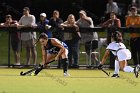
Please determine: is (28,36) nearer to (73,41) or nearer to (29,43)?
(29,43)

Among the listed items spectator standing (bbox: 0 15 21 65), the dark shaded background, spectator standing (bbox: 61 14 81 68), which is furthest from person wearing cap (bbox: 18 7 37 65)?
the dark shaded background

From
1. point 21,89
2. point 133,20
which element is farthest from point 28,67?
point 21,89

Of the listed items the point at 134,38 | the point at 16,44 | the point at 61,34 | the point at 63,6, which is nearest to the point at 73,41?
the point at 61,34

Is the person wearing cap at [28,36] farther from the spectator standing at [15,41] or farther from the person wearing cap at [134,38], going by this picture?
the person wearing cap at [134,38]

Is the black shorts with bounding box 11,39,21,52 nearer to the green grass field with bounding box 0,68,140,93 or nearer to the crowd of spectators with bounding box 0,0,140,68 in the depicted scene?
the crowd of spectators with bounding box 0,0,140,68

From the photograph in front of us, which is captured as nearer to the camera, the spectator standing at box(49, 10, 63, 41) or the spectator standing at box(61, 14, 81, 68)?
the spectator standing at box(49, 10, 63, 41)

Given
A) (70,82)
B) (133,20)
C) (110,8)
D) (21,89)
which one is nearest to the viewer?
(21,89)

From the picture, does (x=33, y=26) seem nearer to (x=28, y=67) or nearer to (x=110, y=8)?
(x=28, y=67)

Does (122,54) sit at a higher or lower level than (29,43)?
lower

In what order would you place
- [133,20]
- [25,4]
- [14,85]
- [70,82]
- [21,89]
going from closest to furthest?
[21,89], [14,85], [70,82], [133,20], [25,4]

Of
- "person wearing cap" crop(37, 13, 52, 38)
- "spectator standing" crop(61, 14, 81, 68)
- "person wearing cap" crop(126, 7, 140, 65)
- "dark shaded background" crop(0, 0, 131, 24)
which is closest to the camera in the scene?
"person wearing cap" crop(126, 7, 140, 65)

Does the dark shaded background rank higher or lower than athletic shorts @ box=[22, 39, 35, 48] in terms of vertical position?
higher

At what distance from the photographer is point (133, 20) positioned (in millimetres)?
18672

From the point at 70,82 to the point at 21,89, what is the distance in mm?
2074
